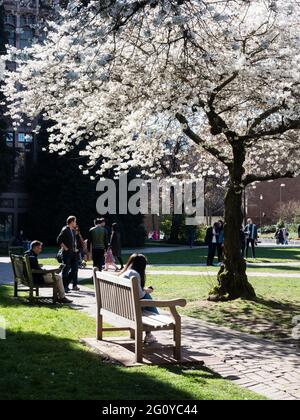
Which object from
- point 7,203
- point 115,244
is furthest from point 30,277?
point 7,203

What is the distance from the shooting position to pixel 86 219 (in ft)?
133

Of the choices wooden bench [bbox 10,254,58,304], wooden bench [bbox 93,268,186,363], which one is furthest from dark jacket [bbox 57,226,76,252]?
wooden bench [bbox 93,268,186,363]

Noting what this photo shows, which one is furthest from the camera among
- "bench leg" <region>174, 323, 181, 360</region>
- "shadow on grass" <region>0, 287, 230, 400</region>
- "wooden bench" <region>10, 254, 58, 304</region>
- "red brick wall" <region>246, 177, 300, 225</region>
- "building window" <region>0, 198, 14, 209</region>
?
"red brick wall" <region>246, 177, 300, 225</region>

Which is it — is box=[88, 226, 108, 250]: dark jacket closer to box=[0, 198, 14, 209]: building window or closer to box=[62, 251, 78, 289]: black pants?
box=[62, 251, 78, 289]: black pants

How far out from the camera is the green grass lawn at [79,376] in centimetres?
579

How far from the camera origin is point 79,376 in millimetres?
6480

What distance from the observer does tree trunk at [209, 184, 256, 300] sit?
42.9 feet

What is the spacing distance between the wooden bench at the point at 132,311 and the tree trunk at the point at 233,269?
198 inches

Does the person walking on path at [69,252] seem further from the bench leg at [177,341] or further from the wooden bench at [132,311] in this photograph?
the bench leg at [177,341]

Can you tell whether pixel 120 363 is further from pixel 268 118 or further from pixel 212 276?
pixel 212 276

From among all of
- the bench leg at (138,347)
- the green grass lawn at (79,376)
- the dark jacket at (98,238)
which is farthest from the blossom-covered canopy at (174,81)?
the bench leg at (138,347)

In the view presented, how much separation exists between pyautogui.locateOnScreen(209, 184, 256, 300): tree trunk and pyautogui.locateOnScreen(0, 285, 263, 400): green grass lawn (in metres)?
4.76
